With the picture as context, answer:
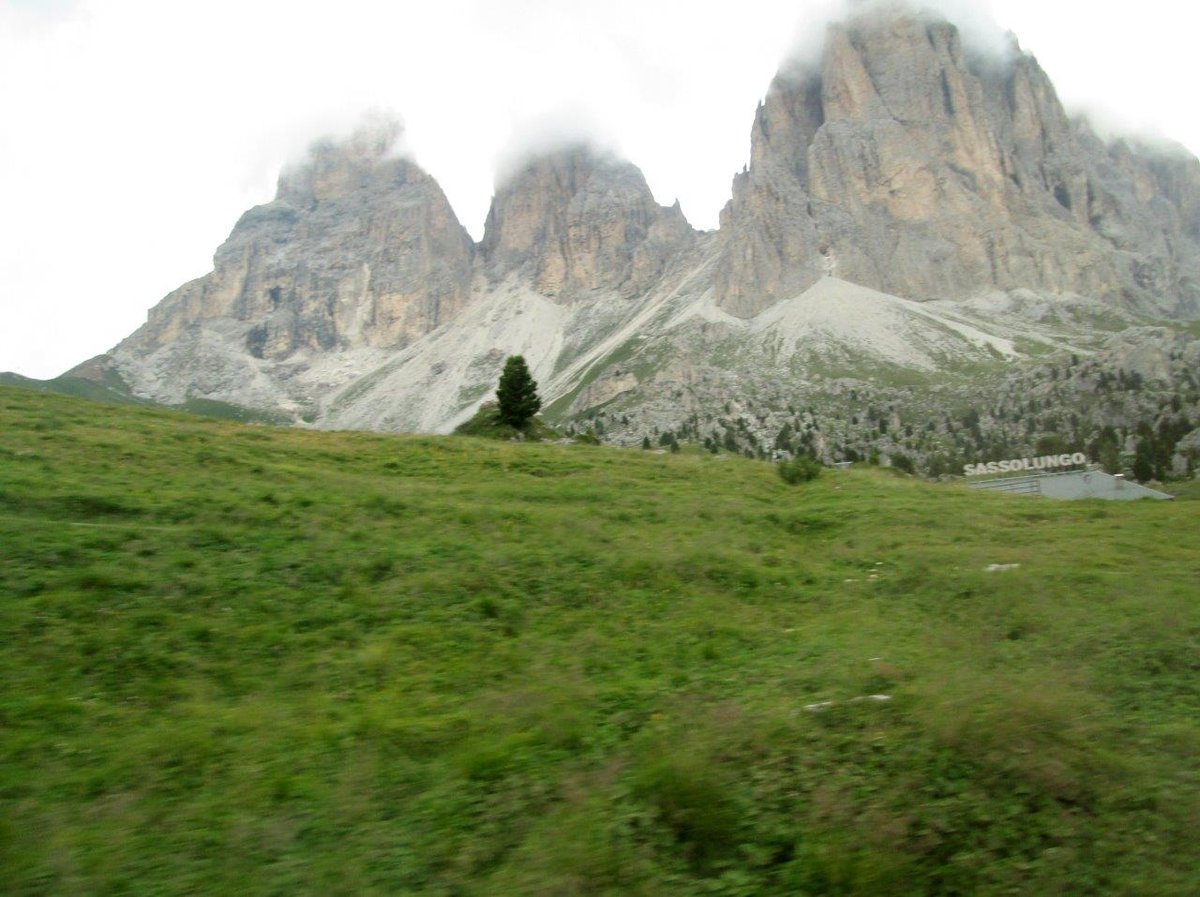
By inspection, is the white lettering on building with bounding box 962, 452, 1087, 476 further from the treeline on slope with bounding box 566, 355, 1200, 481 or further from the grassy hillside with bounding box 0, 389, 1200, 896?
the grassy hillside with bounding box 0, 389, 1200, 896

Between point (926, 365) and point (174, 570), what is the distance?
684ft

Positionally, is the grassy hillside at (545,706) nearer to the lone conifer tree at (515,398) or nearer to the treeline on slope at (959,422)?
the lone conifer tree at (515,398)

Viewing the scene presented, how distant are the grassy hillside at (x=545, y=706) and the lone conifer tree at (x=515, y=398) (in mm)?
34151

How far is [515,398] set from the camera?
5284cm

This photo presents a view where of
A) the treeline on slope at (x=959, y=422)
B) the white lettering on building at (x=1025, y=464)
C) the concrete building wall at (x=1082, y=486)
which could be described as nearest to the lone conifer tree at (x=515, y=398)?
the concrete building wall at (x=1082, y=486)

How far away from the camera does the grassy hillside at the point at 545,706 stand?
6.16m

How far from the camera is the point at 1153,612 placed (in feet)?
41.7

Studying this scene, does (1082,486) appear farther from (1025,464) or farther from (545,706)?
(545,706)

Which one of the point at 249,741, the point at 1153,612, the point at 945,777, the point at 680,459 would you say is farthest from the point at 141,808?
the point at 680,459

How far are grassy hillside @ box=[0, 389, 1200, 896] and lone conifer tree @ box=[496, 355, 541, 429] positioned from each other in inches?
1345

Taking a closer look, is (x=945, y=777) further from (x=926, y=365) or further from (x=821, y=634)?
(x=926, y=365)

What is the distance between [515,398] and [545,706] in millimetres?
44740

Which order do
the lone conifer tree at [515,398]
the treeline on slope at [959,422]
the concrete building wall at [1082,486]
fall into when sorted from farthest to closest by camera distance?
the treeline on slope at [959,422] < the concrete building wall at [1082,486] < the lone conifer tree at [515,398]

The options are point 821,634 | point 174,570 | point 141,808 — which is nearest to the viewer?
point 141,808
